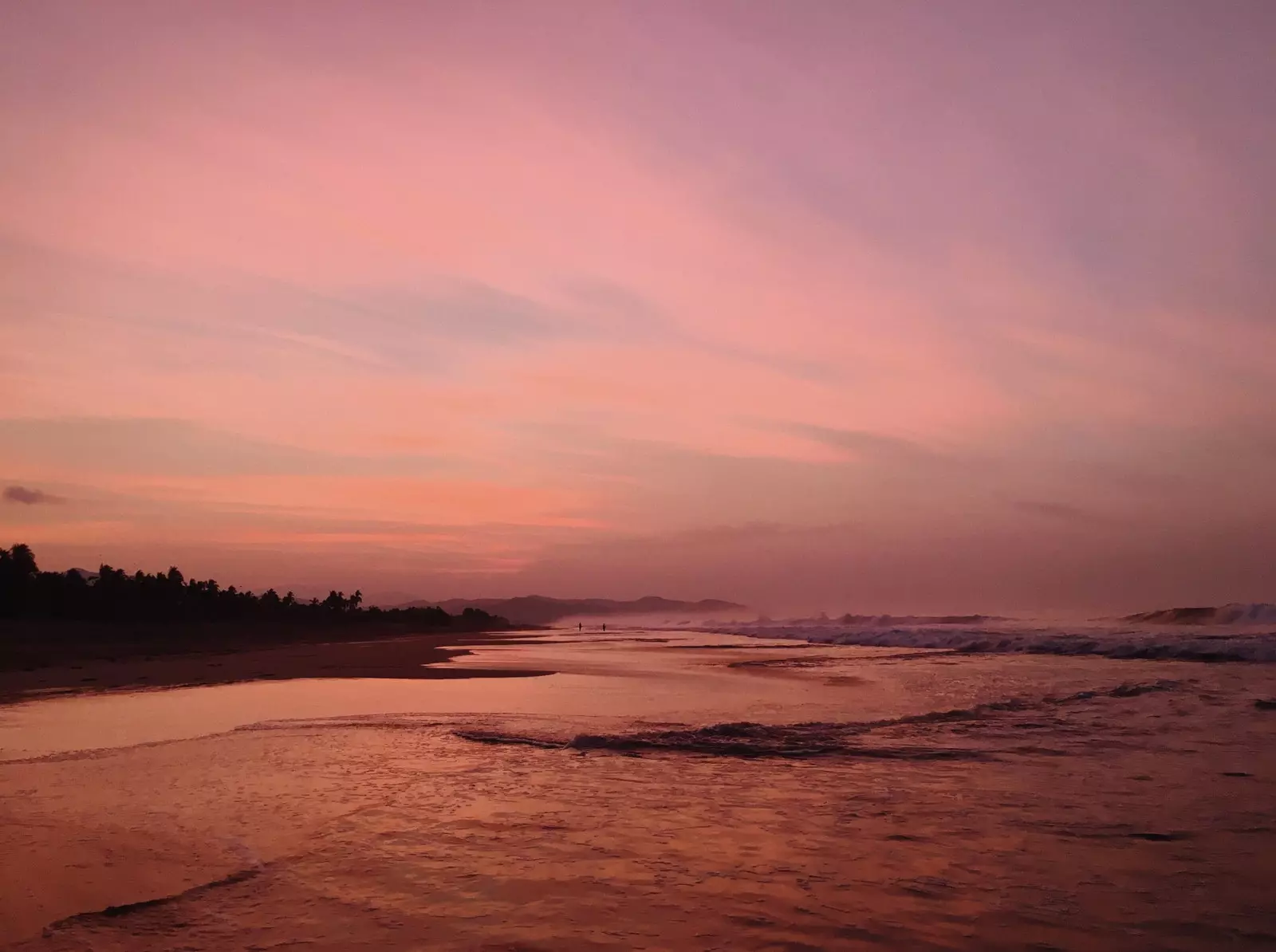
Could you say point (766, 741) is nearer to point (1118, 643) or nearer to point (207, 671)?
point (207, 671)

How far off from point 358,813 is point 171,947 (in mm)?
3023

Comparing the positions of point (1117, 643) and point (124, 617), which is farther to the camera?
point (124, 617)

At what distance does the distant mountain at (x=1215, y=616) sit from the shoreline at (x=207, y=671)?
46.5 metres

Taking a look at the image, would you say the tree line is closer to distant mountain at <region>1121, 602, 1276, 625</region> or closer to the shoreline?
the shoreline

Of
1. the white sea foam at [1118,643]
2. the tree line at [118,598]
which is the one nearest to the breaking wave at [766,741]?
the white sea foam at [1118,643]

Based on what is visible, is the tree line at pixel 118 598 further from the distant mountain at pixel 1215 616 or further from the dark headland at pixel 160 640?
the distant mountain at pixel 1215 616

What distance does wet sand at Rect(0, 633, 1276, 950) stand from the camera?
5.39 m

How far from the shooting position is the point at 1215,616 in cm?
5441

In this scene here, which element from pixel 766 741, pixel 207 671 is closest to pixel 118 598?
pixel 207 671

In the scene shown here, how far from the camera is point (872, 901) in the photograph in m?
5.81

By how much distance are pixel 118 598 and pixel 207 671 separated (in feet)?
94.3

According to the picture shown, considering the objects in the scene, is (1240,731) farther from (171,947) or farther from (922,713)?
(171,947)

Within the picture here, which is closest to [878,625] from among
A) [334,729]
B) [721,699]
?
[721,699]

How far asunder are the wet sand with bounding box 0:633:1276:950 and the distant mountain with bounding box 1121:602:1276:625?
143 ft
